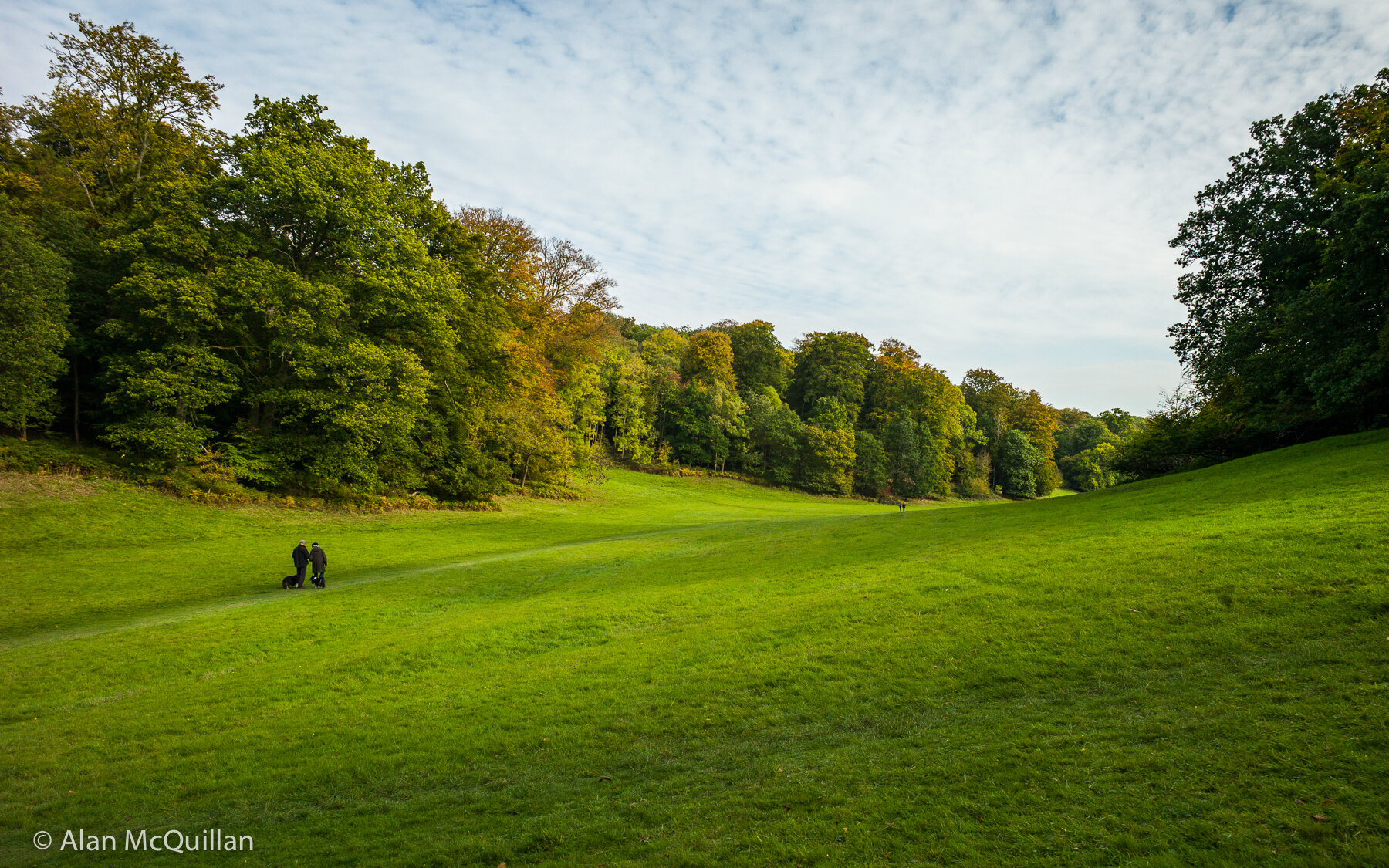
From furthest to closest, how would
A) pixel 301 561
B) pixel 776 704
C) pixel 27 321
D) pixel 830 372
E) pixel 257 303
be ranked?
pixel 830 372
pixel 257 303
pixel 27 321
pixel 301 561
pixel 776 704

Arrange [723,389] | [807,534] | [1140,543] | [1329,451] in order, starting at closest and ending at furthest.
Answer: [1140,543] → [1329,451] → [807,534] → [723,389]

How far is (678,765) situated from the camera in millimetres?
7145

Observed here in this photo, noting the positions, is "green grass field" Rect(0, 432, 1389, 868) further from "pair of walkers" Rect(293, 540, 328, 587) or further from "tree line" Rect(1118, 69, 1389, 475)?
"tree line" Rect(1118, 69, 1389, 475)

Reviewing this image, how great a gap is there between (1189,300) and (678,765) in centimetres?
3852

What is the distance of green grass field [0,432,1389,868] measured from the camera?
203 inches

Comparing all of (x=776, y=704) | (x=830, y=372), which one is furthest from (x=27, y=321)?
(x=830, y=372)

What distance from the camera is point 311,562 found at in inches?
762

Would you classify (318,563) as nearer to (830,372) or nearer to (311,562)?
(311,562)

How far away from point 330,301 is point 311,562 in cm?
1703

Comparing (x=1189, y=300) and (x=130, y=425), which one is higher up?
(x=1189, y=300)

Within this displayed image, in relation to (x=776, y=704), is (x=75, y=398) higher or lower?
higher

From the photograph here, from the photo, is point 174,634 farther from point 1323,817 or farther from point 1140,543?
point 1140,543

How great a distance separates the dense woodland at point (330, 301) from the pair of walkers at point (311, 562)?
44.2ft

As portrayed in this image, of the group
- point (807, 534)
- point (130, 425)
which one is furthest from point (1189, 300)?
point (130, 425)
